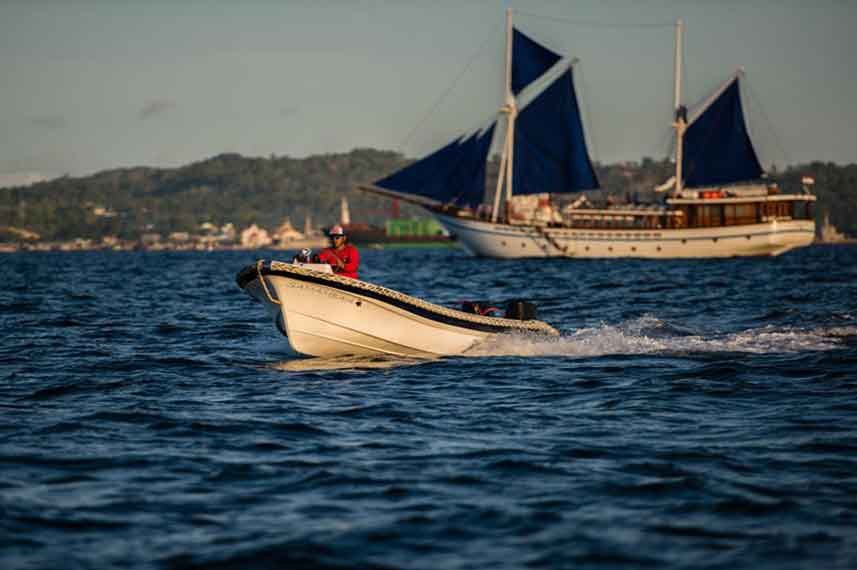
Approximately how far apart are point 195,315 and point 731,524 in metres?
26.8

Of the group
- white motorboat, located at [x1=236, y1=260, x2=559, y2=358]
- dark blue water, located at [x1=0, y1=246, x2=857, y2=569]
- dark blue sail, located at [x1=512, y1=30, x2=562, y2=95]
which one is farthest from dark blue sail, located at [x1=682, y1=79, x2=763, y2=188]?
white motorboat, located at [x1=236, y1=260, x2=559, y2=358]

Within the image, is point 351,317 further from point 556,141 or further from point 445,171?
point 556,141

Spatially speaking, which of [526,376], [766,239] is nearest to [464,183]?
[766,239]

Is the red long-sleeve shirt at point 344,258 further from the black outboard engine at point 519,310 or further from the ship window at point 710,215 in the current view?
the ship window at point 710,215

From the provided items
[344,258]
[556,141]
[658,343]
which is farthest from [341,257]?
[556,141]

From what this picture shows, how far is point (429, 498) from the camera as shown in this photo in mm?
10320

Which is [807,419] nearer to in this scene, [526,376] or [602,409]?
[602,409]

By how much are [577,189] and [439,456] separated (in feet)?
269

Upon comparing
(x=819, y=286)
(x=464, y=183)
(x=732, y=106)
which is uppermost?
(x=732, y=106)

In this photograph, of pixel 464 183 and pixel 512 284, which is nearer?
pixel 512 284

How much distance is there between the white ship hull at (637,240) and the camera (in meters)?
103

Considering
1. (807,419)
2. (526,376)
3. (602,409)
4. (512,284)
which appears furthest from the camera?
(512,284)

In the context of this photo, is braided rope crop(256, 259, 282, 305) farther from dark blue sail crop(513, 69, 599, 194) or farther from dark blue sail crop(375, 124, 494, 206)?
dark blue sail crop(513, 69, 599, 194)

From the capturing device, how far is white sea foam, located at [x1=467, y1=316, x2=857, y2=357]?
73.0 ft
